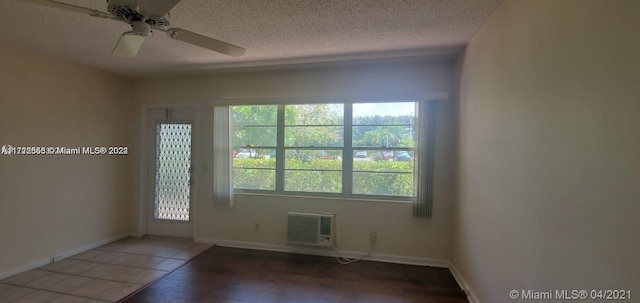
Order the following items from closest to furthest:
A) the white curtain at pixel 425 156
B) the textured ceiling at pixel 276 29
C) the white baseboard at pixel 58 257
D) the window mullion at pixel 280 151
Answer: the textured ceiling at pixel 276 29
the white baseboard at pixel 58 257
the white curtain at pixel 425 156
the window mullion at pixel 280 151

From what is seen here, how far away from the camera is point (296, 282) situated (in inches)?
112

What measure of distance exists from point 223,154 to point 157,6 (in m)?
2.50

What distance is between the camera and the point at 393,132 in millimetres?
3404

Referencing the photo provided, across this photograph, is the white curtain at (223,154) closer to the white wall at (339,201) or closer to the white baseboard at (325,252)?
the white wall at (339,201)

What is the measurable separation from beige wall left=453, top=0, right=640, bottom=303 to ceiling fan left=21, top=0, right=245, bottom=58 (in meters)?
1.88

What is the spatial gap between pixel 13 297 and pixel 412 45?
14.4 feet

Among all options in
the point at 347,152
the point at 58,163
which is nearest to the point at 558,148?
the point at 347,152

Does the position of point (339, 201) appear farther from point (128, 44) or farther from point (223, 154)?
point (128, 44)

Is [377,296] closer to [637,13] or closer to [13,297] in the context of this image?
[637,13]

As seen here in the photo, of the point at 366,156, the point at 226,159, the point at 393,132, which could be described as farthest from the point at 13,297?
the point at 393,132

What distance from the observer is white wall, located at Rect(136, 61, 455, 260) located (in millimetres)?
3266

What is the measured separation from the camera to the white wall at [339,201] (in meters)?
3.27

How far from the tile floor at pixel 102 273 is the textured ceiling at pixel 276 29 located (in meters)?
2.39

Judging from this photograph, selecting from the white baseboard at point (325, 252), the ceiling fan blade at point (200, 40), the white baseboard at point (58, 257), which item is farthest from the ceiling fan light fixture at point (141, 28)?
the white baseboard at point (58, 257)
